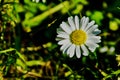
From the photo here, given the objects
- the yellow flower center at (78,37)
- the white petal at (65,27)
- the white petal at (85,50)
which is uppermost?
the white petal at (65,27)

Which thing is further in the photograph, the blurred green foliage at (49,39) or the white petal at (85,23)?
the blurred green foliage at (49,39)

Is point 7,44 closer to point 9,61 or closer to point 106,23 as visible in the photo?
point 9,61

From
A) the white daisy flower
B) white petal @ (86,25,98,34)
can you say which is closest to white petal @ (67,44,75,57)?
the white daisy flower

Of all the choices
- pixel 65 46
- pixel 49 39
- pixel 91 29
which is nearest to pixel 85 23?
pixel 91 29

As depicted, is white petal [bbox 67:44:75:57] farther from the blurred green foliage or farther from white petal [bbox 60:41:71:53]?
the blurred green foliage

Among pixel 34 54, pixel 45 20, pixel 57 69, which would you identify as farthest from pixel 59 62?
pixel 45 20

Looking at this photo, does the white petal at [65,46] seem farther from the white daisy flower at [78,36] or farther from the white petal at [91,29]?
the white petal at [91,29]

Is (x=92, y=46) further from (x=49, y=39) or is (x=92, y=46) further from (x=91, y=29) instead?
(x=49, y=39)

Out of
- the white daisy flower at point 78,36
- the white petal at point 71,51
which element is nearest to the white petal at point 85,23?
the white daisy flower at point 78,36
